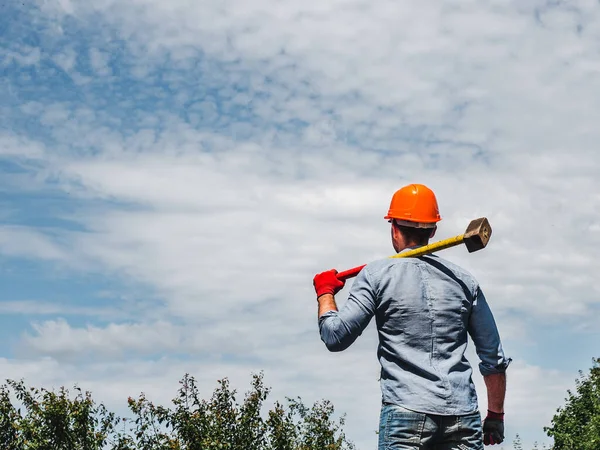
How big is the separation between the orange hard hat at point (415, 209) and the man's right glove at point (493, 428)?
3.94ft

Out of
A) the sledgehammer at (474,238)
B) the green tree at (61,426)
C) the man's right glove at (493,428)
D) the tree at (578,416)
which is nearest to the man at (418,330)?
the sledgehammer at (474,238)

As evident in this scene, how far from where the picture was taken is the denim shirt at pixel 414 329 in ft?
15.4

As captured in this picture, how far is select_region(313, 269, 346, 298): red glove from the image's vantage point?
523cm

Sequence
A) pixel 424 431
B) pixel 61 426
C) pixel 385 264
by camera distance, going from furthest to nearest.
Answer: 1. pixel 61 426
2. pixel 385 264
3. pixel 424 431

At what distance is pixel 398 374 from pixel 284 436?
24.0m

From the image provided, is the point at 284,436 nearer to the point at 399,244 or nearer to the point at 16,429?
the point at 16,429

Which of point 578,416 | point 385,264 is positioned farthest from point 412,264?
point 578,416

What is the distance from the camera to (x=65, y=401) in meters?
30.3

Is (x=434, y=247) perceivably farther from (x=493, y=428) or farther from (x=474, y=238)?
(x=493, y=428)

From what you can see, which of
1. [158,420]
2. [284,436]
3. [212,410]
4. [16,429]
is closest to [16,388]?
[16,429]

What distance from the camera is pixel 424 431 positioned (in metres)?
4.61

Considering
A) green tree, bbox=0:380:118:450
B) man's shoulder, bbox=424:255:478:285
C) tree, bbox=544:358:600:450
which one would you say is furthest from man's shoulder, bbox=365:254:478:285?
tree, bbox=544:358:600:450

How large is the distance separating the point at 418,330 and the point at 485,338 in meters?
0.60

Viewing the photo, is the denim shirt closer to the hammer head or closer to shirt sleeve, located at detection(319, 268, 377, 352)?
shirt sleeve, located at detection(319, 268, 377, 352)
